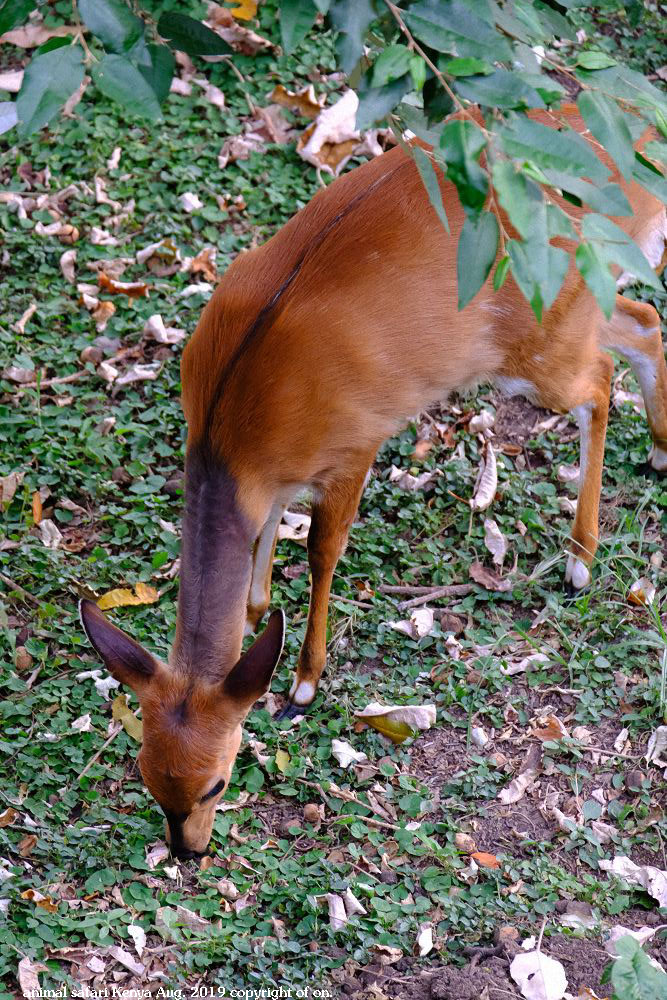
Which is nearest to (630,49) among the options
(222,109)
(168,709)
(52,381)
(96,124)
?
(222,109)

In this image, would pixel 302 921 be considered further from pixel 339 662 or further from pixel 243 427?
pixel 243 427

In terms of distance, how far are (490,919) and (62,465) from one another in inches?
122

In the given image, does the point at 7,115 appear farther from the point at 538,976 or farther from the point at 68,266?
the point at 68,266

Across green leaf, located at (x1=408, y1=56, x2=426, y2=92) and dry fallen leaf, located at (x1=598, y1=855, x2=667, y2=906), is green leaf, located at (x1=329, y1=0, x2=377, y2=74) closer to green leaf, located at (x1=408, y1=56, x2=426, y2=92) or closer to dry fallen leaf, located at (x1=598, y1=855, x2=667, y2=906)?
green leaf, located at (x1=408, y1=56, x2=426, y2=92)

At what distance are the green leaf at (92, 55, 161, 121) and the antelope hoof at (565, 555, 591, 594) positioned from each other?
3585 mm

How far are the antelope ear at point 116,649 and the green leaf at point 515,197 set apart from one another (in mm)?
2278

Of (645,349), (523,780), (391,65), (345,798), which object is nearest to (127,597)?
(345,798)

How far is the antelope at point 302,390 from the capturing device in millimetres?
3986

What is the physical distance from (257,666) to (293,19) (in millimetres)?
2079

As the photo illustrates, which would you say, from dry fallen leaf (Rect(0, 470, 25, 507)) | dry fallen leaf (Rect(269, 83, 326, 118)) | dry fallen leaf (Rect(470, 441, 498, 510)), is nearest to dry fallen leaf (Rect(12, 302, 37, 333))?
dry fallen leaf (Rect(0, 470, 25, 507))

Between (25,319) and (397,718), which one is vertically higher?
(397,718)

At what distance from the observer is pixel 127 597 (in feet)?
17.6

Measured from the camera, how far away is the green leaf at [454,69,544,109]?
2273 millimetres

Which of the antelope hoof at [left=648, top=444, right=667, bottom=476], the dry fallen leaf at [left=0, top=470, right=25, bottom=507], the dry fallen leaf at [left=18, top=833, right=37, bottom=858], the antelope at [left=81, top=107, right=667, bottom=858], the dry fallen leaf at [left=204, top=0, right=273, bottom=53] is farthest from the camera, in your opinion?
the dry fallen leaf at [left=204, top=0, right=273, bottom=53]
